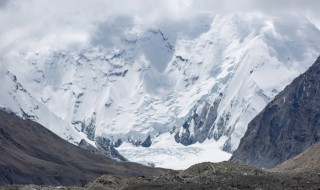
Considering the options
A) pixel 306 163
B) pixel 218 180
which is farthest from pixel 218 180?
pixel 306 163

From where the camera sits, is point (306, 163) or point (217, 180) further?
point (306, 163)

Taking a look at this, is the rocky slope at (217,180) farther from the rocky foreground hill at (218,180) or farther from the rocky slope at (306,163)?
the rocky slope at (306,163)

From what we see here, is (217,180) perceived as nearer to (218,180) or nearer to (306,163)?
(218,180)

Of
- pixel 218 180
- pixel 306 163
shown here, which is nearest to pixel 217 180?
pixel 218 180

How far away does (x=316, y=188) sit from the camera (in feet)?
A: 227

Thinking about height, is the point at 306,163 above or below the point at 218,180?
above

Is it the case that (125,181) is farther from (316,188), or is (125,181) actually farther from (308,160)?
(308,160)

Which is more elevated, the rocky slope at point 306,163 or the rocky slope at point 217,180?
the rocky slope at point 306,163

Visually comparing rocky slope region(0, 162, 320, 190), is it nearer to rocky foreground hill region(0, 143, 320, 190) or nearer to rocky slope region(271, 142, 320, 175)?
rocky foreground hill region(0, 143, 320, 190)

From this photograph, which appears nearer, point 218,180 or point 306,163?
point 218,180

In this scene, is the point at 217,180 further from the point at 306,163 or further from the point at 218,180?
the point at 306,163

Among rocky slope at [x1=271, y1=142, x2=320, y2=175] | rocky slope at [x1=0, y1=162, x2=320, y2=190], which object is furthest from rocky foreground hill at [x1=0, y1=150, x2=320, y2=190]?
rocky slope at [x1=271, y1=142, x2=320, y2=175]

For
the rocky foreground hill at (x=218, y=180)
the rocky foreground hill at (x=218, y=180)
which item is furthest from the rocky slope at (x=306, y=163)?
the rocky foreground hill at (x=218, y=180)

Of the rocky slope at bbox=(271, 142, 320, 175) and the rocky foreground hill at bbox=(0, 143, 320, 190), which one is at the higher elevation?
the rocky slope at bbox=(271, 142, 320, 175)
